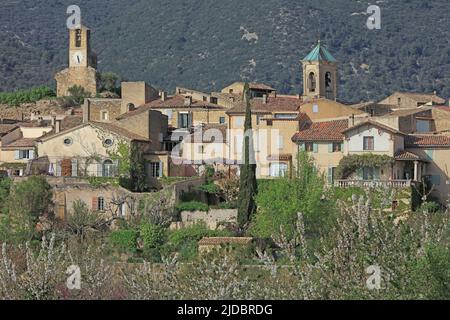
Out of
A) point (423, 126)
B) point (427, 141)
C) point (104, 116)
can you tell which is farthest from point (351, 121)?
point (104, 116)

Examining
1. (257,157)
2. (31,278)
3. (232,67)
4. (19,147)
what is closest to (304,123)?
(257,157)

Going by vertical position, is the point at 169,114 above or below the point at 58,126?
above

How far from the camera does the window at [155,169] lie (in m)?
63.5

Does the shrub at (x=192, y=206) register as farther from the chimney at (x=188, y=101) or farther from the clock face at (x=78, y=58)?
the clock face at (x=78, y=58)

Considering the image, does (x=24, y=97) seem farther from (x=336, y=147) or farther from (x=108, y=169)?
(x=336, y=147)

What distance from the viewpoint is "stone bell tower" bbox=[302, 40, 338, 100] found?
81312 mm

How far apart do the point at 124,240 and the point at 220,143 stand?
30.4 feet

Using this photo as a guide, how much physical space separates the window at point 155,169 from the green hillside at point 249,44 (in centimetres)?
5363

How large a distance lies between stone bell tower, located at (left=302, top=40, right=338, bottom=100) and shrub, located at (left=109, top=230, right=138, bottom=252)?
23821 millimetres

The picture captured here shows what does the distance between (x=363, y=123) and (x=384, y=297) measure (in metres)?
29.8

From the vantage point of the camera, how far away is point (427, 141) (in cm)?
6306

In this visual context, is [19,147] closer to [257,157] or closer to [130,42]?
[257,157]

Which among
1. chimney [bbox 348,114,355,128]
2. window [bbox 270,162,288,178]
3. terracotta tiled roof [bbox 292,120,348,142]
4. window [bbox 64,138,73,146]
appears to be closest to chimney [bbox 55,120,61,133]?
window [bbox 64,138,73,146]

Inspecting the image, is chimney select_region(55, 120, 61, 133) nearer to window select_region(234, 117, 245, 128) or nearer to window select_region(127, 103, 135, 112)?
window select_region(127, 103, 135, 112)
